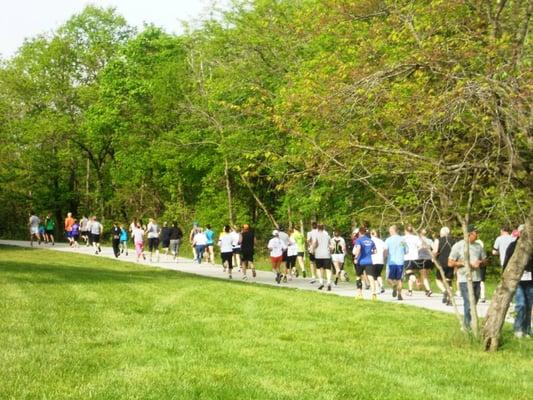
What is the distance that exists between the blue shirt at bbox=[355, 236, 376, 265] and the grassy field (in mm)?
2503

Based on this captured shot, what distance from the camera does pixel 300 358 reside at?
412 inches

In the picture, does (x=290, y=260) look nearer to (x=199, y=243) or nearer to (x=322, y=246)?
(x=322, y=246)

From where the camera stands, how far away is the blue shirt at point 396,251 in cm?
2146

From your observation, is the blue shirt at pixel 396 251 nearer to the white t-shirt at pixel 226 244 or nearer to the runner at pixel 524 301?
the runner at pixel 524 301

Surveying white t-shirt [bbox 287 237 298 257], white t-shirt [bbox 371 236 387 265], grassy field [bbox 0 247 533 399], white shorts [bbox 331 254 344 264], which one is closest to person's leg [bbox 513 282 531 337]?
grassy field [bbox 0 247 533 399]

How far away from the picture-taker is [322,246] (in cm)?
2428

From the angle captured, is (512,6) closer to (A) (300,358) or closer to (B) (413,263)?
(A) (300,358)

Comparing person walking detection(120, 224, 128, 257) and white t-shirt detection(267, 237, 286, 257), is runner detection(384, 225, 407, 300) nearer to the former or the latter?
white t-shirt detection(267, 237, 286, 257)

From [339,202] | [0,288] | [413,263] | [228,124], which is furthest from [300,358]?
[228,124]

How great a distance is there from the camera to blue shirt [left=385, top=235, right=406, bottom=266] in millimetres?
21464

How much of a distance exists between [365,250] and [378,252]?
30.0 inches

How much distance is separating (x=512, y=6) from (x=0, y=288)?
502 inches

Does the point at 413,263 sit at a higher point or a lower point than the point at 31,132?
lower

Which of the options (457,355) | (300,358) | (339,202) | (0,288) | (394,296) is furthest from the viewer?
(339,202)
